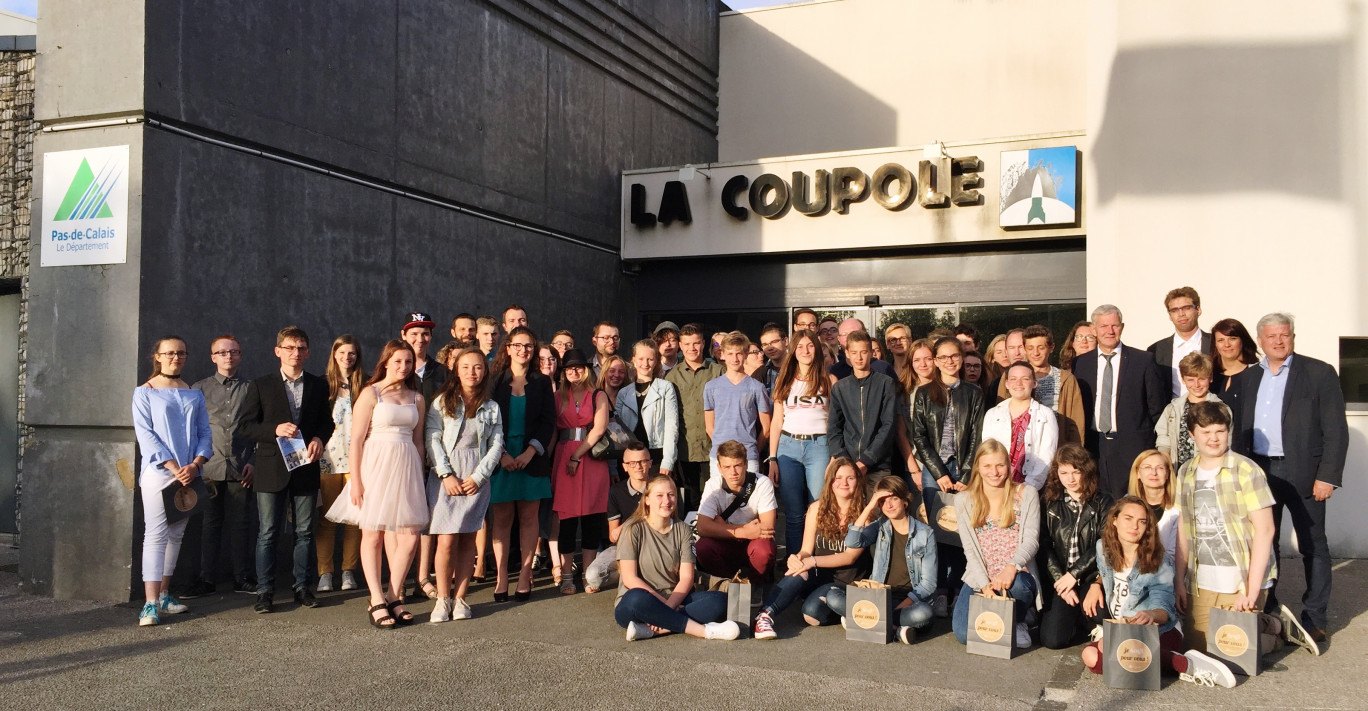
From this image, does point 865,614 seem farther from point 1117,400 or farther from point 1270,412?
point 1270,412

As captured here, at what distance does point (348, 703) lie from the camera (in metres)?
4.79

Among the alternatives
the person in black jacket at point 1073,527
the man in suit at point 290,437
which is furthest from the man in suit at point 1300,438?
the man in suit at point 290,437

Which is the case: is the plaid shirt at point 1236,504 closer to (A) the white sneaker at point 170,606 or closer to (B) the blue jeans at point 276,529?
(B) the blue jeans at point 276,529

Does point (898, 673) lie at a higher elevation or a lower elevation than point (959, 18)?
lower

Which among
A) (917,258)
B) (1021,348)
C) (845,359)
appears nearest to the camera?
(1021,348)

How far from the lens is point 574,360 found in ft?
25.2

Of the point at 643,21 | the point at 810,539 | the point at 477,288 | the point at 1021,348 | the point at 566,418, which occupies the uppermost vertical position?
the point at 643,21

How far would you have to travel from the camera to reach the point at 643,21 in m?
14.1

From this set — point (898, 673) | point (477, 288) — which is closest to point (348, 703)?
point (898, 673)

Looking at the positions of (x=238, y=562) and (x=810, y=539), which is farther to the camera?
(x=238, y=562)

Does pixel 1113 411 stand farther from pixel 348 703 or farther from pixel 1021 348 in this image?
pixel 348 703

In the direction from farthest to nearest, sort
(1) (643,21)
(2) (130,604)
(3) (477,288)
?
(1) (643,21)
(3) (477,288)
(2) (130,604)

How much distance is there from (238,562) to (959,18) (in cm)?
1155

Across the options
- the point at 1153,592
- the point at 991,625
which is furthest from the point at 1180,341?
the point at 991,625
